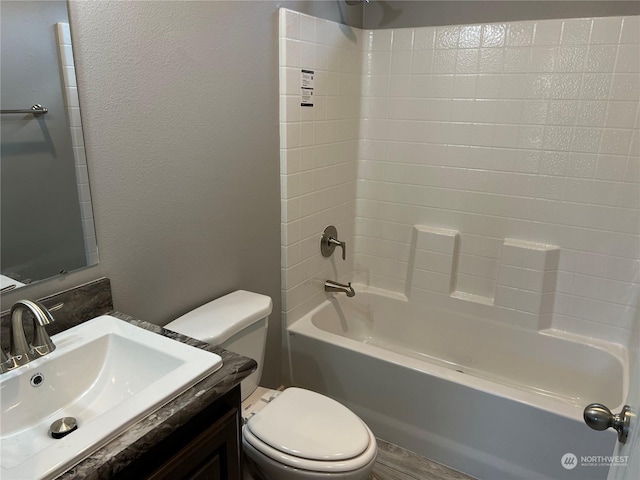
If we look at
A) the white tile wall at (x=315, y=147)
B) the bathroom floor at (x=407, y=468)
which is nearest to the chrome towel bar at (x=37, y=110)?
the white tile wall at (x=315, y=147)

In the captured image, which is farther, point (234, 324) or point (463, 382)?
point (463, 382)

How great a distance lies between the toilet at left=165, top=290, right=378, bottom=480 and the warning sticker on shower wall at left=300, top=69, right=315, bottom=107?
2.89ft

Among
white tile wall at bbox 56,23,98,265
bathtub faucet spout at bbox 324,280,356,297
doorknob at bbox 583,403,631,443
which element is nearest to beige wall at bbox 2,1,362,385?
white tile wall at bbox 56,23,98,265

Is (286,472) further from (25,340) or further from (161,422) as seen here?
(25,340)

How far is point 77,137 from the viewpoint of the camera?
4.05 feet

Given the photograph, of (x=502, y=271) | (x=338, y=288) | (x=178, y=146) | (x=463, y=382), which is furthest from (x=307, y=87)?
(x=463, y=382)

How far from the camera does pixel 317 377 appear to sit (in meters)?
2.21

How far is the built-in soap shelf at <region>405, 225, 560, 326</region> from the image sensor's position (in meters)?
2.20

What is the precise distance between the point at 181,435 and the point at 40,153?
0.79 metres

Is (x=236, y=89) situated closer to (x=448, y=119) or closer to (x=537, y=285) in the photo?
(x=448, y=119)

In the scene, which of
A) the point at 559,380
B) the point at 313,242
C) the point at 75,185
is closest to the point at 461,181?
the point at 313,242

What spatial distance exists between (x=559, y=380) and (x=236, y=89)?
1.97 m

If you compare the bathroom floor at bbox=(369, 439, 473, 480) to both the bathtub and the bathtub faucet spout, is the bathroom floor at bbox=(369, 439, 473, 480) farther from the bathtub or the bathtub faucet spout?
the bathtub faucet spout

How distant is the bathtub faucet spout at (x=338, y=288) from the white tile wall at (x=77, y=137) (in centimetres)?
133
